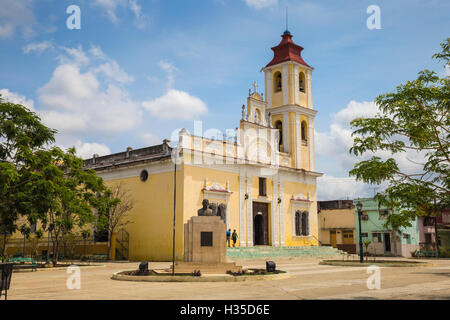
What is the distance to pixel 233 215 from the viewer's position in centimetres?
3225

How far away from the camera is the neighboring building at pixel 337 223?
48219 mm

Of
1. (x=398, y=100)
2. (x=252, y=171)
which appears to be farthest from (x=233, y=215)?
(x=398, y=100)

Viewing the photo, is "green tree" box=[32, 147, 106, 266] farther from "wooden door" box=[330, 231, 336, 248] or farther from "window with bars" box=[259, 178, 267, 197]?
"wooden door" box=[330, 231, 336, 248]

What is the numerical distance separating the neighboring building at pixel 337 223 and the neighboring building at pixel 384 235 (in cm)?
152

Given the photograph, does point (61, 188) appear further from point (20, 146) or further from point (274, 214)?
point (274, 214)

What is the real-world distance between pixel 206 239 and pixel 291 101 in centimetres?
2218

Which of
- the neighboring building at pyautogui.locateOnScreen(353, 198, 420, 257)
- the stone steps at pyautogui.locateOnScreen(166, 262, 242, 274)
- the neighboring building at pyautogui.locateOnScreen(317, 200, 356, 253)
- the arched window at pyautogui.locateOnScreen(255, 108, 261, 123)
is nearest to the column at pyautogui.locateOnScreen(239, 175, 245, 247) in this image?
the arched window at pyautogui.locateOnScreen(255, 108, 261, 123)

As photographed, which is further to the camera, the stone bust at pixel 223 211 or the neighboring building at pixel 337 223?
the neighboring building at pixel 337 223

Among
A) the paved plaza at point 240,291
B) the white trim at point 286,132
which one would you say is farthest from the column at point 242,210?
the paved plaza at point 240,291

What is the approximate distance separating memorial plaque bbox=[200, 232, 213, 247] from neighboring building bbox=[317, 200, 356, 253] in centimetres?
3208

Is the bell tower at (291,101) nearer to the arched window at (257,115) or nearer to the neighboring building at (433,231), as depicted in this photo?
the arched window at (257,115)

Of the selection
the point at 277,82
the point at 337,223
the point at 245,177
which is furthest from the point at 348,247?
the point at 277,82
